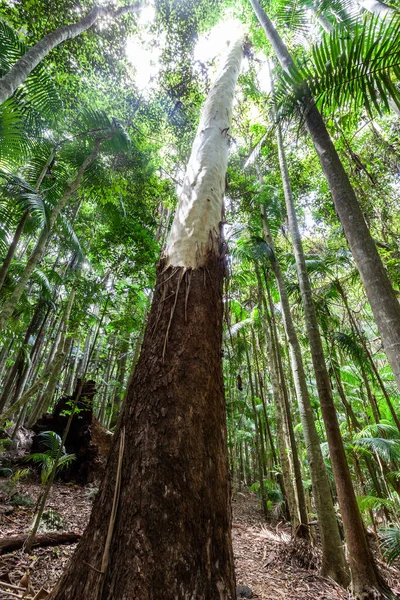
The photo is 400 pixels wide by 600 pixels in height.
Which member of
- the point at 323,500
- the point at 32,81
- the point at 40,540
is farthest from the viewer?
the point at 32,81

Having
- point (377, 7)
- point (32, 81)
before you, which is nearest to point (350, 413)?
point (377, 7)

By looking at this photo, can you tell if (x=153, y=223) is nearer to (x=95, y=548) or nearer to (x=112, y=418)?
(x=95, y=548)

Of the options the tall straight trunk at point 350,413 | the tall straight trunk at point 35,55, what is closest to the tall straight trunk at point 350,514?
the tall straight trunk at point 350,413

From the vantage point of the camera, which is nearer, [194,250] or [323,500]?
[194,250]

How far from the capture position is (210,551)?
1121mm

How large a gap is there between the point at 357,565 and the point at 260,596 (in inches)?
46.6

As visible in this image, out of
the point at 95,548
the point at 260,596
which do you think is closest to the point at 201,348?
the point at 95,548

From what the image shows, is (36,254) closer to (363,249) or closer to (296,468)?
(363,249)

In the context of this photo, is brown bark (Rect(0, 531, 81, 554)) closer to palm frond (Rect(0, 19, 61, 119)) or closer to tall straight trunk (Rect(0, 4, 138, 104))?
tall straight trunk (Rect(0, 4, 138, 104))

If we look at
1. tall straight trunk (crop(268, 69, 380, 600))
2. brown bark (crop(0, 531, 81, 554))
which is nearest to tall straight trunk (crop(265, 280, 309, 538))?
tall straight trunk (crop(268, 69, 380, 600))

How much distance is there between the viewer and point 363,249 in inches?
88.5

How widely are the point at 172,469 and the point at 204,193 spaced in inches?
70.3

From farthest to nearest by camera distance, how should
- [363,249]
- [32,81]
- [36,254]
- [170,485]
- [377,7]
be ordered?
1. [32,81]
2. [36,254]
3. [377,7]
4. [363,249]
5. [170,485]

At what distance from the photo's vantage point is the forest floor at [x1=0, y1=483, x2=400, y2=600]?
2875 mm
